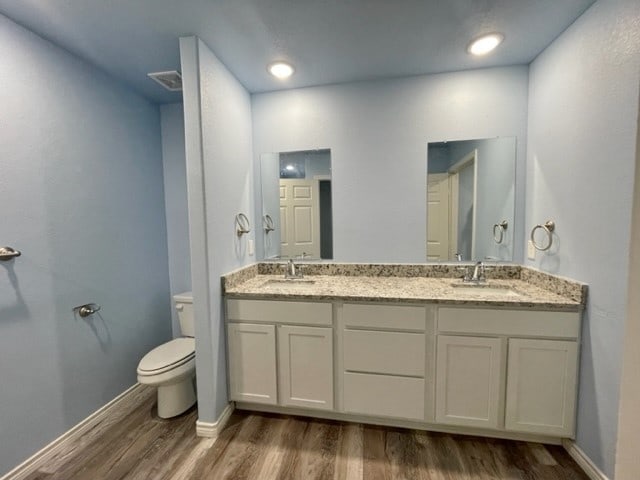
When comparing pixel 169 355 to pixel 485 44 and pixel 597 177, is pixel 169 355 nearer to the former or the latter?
pixel 597 177

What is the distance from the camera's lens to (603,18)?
1257 mm

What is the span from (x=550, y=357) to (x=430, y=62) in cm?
189

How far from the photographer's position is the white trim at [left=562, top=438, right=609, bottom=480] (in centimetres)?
130

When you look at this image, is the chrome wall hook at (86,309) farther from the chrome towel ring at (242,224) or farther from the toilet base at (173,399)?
the chrome towel ring at (242,224)

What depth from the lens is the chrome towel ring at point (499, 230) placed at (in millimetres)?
1943

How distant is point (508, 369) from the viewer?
148 cm

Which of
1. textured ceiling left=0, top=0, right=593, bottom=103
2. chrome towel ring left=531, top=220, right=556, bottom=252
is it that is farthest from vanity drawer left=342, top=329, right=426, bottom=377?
textured ceiling left=0, top=0, right=593, bottom=103

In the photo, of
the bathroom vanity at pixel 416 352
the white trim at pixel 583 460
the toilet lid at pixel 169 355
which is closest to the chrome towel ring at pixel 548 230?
the bathroom vanity at pixel 416 352

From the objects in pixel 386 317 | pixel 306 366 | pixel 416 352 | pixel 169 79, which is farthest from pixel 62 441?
pixel 169 79

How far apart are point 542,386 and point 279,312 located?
1.50 m

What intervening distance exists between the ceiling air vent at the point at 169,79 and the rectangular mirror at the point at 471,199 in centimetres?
185

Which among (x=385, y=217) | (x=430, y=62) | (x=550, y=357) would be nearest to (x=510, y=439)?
(x=550, y=357)

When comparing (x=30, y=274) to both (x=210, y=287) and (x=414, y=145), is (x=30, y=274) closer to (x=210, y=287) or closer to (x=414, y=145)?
(x=210, y=287)

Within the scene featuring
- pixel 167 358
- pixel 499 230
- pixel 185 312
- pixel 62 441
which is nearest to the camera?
pixel 62 441
